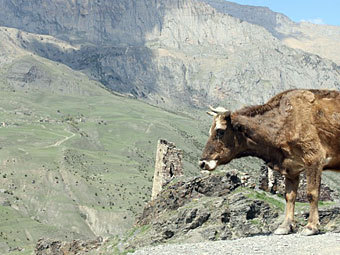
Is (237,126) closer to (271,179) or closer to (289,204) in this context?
(289,204)

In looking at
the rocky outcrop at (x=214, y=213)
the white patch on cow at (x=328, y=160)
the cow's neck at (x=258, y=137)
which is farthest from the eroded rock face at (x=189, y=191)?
the white patch on cow at (x=328, y=160)

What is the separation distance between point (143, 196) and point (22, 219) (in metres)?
34.0

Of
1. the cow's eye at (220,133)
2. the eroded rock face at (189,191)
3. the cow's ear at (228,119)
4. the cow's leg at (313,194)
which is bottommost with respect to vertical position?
the eroded rock face at (189,191)

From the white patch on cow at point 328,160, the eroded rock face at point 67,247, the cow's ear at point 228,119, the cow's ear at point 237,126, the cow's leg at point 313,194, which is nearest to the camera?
the cow's leg at point 313,194

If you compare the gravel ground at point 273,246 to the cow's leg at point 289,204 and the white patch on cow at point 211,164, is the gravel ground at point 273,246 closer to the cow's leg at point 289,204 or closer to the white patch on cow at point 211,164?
the cow's leg at point 289,204

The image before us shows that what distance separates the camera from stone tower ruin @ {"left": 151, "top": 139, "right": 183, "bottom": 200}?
38.8m

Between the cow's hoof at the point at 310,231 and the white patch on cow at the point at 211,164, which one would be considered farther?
the white patch on cow at the point at 211,164

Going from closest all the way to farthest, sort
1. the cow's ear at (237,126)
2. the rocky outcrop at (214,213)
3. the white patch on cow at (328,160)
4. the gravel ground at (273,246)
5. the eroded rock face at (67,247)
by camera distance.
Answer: the gravel ground at (273,246) → the white patch on cow at (328,160) → the cow's ear at (237,126) → the rocky outcrop at (214,213) → the eroded rock face at (67,247)

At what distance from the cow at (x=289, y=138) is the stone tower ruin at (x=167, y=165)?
2274 centimetres

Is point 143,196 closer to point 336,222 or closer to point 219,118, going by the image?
point 336,222

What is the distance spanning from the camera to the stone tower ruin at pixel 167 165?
38812mm

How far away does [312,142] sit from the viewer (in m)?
15.1

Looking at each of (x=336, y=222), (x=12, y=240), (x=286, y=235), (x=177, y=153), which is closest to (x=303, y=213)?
(x=336, y=222)

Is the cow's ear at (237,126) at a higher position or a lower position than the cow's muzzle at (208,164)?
higher
